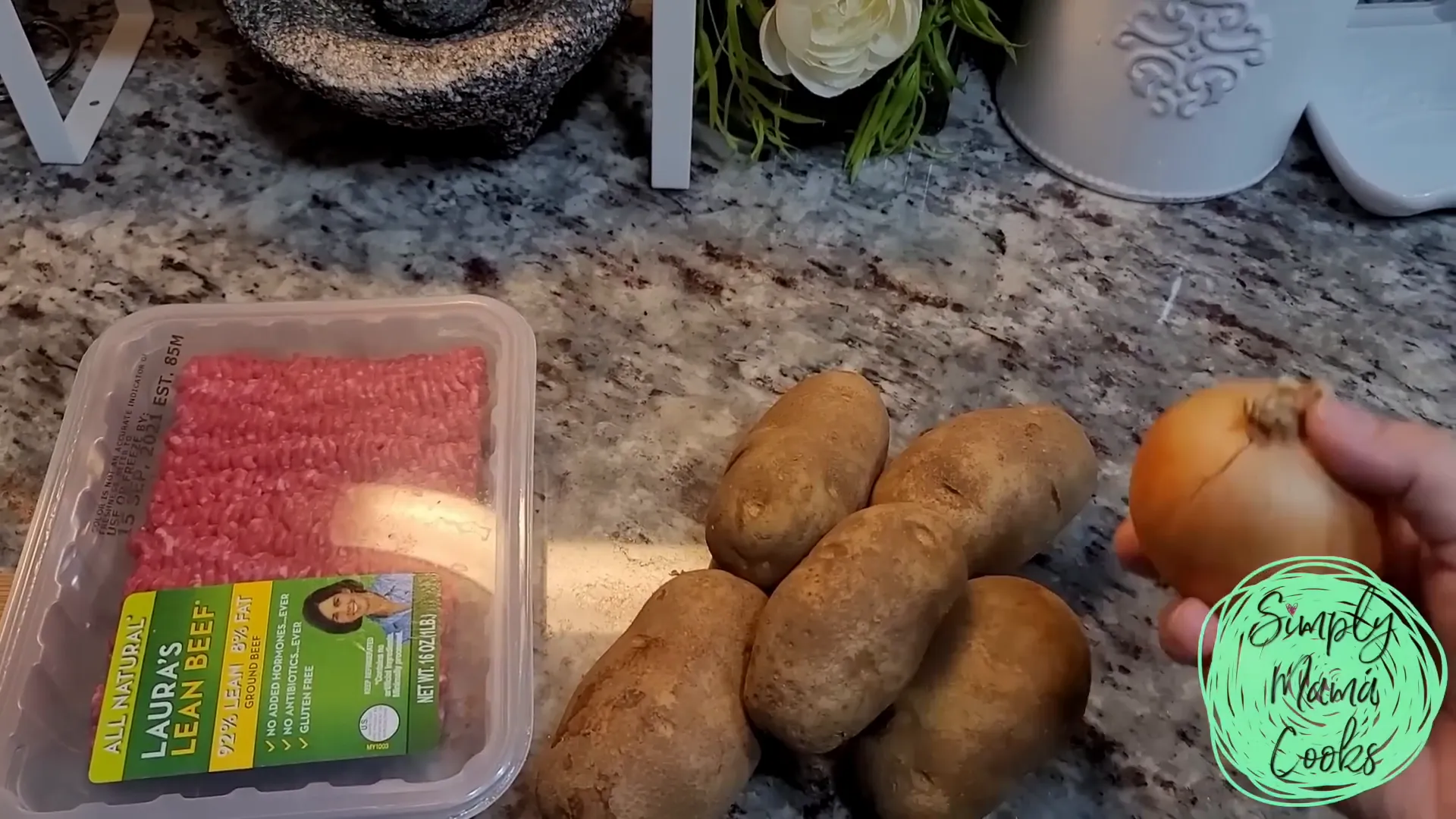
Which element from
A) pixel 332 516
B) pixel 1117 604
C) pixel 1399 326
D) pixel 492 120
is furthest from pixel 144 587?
pixel 1399 326

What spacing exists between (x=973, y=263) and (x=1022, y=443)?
24 centimetres

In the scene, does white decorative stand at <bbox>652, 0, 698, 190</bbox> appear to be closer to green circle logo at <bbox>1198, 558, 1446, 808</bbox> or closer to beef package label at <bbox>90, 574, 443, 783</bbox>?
beef package label at <bbox>90, 574, 443, 783</bbox>

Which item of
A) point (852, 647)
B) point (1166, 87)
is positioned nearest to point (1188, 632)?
Result: point (852, 647)

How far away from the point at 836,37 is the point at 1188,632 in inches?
16.7

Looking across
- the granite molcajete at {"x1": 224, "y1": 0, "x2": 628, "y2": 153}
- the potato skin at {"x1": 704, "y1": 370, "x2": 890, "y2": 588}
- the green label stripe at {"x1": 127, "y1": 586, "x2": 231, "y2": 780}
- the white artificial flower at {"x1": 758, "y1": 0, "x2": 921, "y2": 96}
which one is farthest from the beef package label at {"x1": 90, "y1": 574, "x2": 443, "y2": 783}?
the white artificial flower at {"x1": 758, "y1": 0, "x2": 921, "y2": 96}

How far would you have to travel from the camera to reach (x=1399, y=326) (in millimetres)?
695

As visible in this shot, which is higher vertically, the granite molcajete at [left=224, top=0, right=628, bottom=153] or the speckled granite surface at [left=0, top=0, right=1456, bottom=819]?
the granite molcajete at [left=224, top=0, right=628, bottom=153]

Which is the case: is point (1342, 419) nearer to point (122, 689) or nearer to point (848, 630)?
point (848, 630)

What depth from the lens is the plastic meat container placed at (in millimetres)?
480

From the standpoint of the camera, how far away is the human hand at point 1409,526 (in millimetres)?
366

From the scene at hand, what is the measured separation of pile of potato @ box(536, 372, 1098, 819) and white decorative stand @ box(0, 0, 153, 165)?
53cm

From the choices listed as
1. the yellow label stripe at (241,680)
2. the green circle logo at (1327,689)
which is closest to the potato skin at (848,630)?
the green circle logo at (1327,689)

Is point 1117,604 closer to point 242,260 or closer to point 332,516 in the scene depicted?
point 332,516

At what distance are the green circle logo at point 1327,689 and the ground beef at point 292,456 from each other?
33 cm
